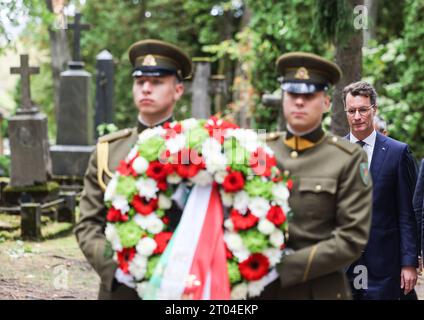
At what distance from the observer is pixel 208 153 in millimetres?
4027

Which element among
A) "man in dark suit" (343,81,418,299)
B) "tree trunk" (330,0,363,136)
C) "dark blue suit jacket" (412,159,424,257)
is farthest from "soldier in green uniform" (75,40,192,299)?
"tree trunk" (330,0,363,136)

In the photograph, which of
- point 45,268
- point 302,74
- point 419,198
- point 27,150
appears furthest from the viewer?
point 27,150

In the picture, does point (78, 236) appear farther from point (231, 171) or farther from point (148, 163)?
point (231, 171)

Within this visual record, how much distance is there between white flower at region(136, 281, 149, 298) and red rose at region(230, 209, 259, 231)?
493mm

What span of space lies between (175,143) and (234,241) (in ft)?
1.82

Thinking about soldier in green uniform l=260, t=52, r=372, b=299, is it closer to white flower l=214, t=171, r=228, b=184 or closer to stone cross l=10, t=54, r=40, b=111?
white flower l=214, t=171, r=228, b=184

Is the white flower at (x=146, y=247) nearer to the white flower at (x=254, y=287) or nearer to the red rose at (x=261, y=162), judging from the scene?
the white flower at (x=254, y=287)

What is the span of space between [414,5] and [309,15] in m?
3.03

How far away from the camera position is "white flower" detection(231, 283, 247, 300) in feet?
13.0

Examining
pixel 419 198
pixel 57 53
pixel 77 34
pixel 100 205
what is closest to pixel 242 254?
pixel 100 205

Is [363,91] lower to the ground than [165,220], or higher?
higher

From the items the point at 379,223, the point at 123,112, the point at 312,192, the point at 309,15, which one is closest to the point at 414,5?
the point at 309,15

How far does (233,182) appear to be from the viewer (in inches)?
157

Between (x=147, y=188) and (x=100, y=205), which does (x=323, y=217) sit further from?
(x=100, y=205)
